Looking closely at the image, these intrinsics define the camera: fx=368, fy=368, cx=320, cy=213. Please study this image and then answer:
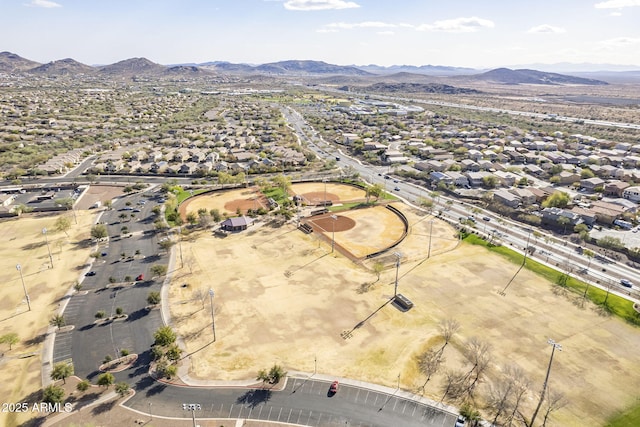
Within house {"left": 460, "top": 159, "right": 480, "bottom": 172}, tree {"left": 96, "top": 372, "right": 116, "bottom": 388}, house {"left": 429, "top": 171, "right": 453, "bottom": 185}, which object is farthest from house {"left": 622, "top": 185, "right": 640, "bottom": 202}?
tree {"left": 96, "top": 372, "right": 116, "bottom": 388}

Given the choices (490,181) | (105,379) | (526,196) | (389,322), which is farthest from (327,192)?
(105,379)

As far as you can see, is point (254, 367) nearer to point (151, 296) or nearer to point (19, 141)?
point (151, 296)

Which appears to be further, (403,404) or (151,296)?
(151,296)

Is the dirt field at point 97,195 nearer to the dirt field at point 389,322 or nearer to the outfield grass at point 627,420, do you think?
the dirt field at point 389,322

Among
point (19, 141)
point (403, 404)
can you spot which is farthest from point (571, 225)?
point (19, 141)

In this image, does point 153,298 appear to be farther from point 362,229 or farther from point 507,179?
point 507,179

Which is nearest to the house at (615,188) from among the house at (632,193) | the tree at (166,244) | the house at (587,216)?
the house at (632,193)
